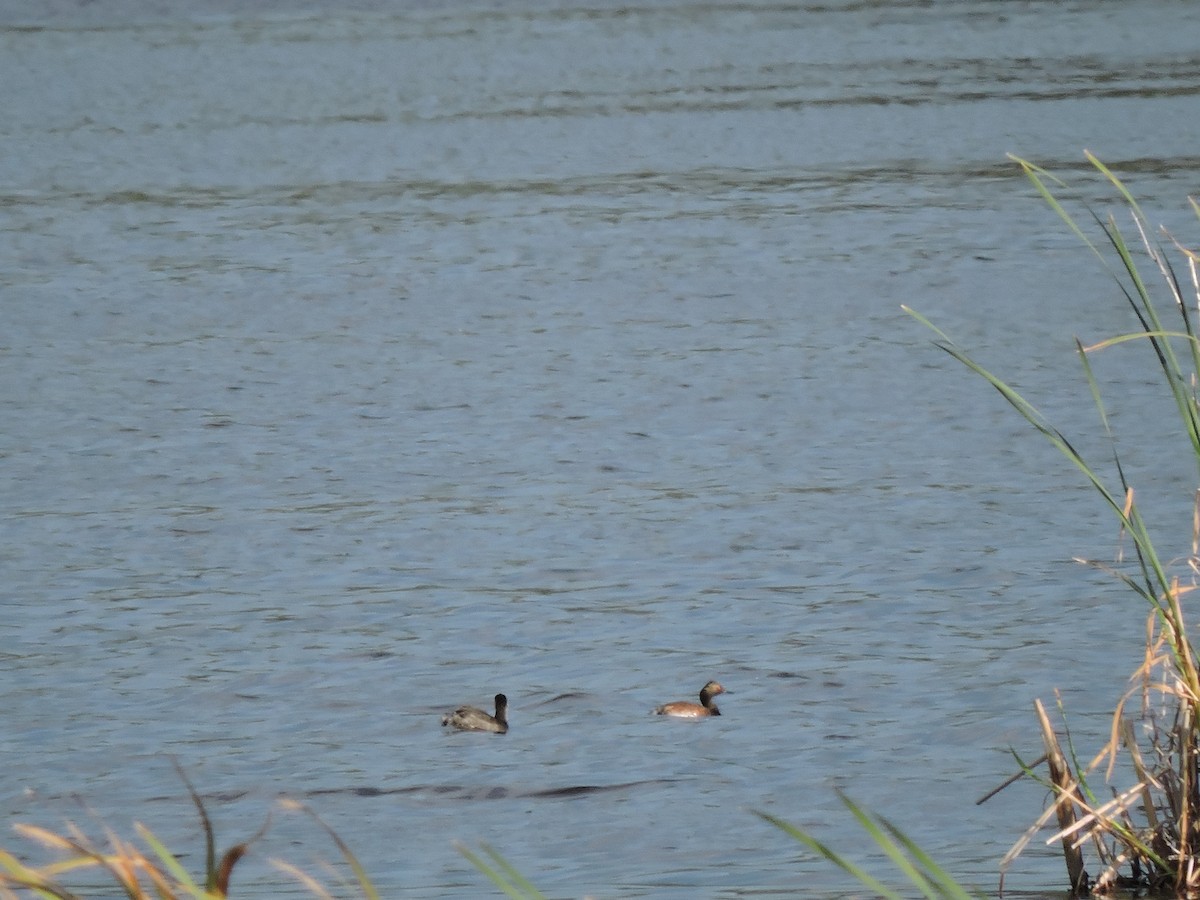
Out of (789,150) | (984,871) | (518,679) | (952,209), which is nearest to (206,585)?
(518,679)

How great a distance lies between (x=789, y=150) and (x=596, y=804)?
11239 mm

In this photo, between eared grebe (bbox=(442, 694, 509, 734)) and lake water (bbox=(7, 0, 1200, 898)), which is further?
eared grebe (bbox=(442, 694, 509, 734))

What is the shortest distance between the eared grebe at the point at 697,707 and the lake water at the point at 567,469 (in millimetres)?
75

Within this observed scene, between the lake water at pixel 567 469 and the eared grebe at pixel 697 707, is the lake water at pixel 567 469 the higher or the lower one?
the higher one

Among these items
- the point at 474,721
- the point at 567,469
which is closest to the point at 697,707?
the point at 474,721

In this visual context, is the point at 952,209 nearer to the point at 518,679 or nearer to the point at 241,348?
the point at 241,348

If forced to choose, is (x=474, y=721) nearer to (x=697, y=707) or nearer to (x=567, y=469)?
(x=697, y=707)

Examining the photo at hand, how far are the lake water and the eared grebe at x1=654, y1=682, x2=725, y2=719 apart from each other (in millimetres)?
75

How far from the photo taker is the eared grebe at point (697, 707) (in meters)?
6.30

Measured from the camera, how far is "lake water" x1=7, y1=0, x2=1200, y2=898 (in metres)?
5.93

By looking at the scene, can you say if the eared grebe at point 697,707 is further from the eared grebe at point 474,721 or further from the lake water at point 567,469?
the eared grebe at point 474,721

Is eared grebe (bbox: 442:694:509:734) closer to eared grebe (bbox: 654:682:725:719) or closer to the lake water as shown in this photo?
the lake water

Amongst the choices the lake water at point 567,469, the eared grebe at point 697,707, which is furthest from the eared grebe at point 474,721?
the eared grebe at point 697,707

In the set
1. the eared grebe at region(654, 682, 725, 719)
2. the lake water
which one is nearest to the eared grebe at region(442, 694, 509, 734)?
the lake water
